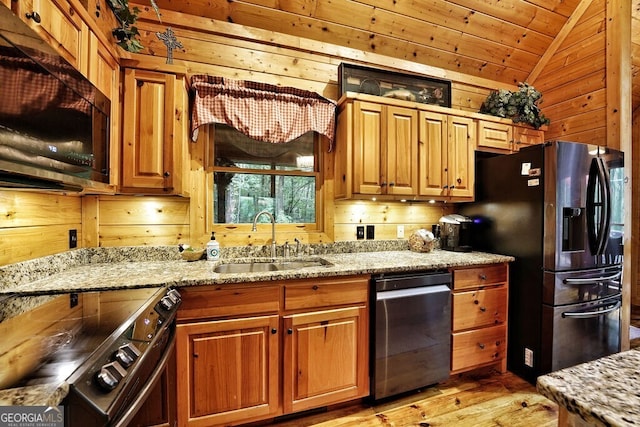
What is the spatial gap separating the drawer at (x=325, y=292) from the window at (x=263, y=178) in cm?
83

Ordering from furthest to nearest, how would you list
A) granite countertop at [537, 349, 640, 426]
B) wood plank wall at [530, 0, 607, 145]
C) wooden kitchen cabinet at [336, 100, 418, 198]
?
wood plank wall at [530, 0, 607, 145] < wooden kitchen cabinet at [336, 100, 418, 198] < granite countertop at [537, 349, 640, 426]

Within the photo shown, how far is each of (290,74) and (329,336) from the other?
210cm

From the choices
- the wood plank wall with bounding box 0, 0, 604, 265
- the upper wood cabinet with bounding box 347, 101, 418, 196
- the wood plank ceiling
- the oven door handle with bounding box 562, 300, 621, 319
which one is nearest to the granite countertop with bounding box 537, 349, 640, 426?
the upper wood cabinet with bounding box 347, 101, 418, 196

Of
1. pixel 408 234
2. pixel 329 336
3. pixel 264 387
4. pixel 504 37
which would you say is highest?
pixel 504 37

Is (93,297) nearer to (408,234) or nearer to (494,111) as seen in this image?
(408,234)

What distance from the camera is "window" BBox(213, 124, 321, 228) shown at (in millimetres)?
2205

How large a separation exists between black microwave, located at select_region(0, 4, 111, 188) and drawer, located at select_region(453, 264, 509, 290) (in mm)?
2285

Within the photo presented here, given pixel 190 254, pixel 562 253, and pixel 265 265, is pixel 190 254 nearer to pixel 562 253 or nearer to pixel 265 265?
pixel 265 265

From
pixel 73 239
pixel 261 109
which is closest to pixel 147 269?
pixel 73 239

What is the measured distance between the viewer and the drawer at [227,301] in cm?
143

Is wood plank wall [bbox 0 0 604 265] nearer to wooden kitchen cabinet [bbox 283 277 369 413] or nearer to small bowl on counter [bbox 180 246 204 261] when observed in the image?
small bowl on counter [bbox 180 246 204 261]

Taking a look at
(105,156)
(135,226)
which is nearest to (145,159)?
(105,156)

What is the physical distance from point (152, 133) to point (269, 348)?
1505 mm

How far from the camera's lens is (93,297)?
119cm
